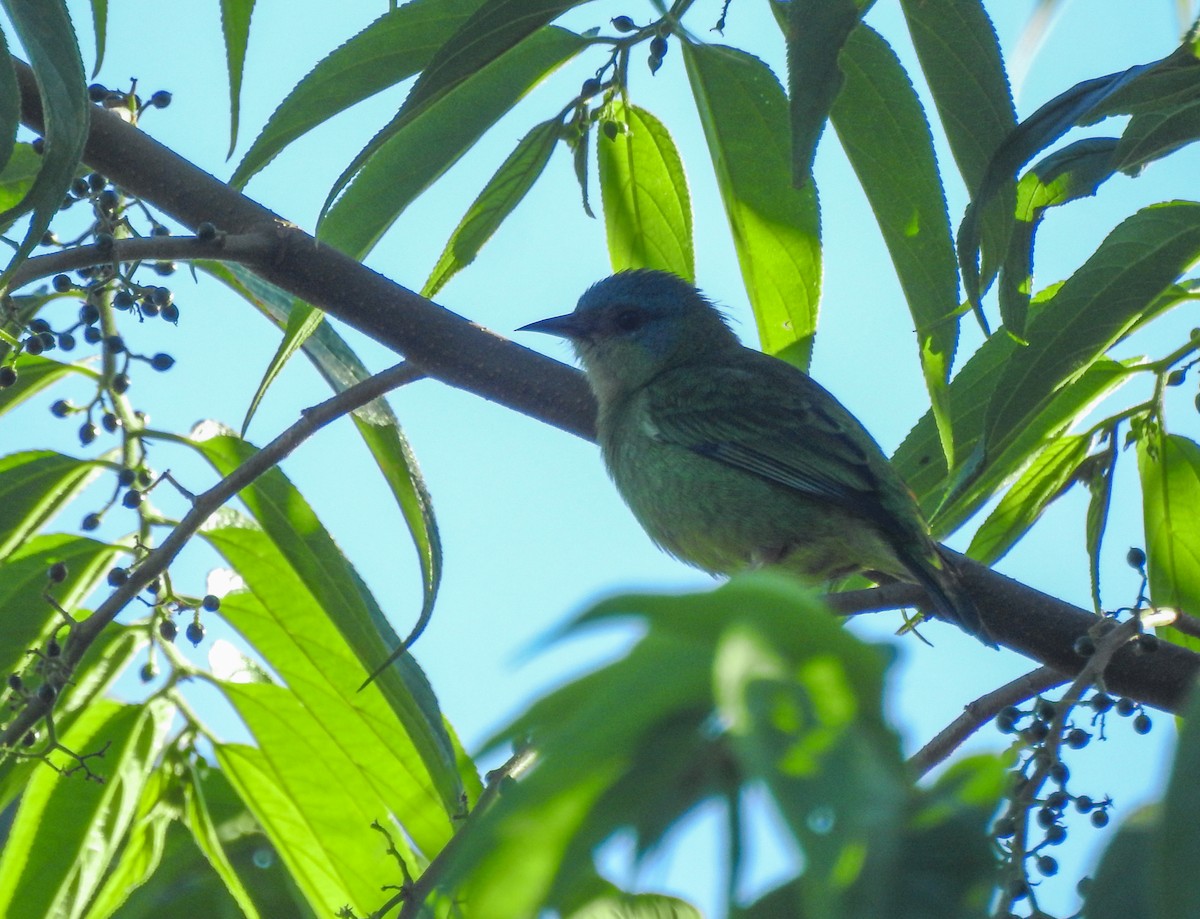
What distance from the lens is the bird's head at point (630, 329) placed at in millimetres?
5293

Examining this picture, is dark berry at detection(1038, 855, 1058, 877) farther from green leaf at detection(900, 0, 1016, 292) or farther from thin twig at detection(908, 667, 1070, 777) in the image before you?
green leaf at detection(900, 0, 1016, 292)

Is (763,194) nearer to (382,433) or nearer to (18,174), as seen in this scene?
(382,433)

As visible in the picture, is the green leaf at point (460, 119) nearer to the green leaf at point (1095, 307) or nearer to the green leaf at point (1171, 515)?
the green leaf at point (1095, 307)

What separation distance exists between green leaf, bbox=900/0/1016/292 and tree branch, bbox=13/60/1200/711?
89cm

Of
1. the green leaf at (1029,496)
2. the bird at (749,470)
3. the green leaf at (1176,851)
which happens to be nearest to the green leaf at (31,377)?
the bird at (749,470)

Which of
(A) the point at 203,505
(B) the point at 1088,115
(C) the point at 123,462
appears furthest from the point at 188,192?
(B) the point at 1088,115

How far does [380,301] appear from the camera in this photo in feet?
10.7

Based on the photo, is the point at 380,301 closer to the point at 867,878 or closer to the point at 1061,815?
the point at 1061,815

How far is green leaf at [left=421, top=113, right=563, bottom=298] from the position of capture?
3.21 metres

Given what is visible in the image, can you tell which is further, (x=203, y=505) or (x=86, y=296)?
(x=86, y=296)

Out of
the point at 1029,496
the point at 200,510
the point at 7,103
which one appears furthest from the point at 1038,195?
the point at 7,103

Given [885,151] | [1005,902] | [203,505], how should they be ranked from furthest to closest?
[885,151]
[203,505]
[1005,902]

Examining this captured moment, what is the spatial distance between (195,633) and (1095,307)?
1906 millimetres

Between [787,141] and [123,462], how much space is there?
1616mm
